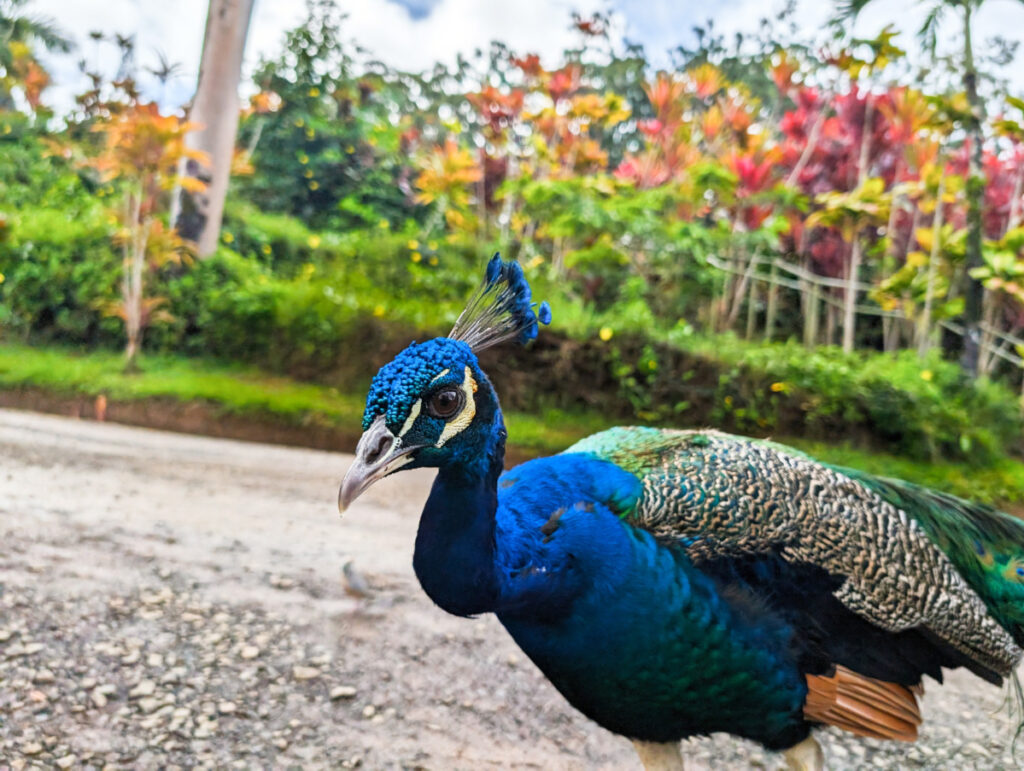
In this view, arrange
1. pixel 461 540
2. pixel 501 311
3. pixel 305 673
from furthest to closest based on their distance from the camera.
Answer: pixel 305 673 < pixel 501 311 < pixel 461 540

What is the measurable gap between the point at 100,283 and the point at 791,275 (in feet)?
18.9

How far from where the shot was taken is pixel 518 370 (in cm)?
462

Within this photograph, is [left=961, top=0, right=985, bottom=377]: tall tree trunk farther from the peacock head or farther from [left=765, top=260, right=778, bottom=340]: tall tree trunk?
the peacock head

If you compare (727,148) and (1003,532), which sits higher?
(727,148)

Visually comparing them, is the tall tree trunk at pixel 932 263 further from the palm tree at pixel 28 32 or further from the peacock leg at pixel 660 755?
the palm tree at pixel 28 32

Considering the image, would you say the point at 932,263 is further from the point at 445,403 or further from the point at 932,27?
the point at 445,403

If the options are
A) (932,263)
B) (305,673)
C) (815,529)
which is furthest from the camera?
(932,263)

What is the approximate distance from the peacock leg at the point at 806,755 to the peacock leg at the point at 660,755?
24cm

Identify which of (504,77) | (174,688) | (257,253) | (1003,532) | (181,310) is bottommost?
(174,688)

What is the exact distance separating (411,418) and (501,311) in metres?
0.30

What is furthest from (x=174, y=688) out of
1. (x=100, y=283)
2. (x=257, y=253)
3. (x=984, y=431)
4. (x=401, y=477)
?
(x=257, y=253)

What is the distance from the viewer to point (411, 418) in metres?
1.01

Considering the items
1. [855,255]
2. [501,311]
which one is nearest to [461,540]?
[501,311]

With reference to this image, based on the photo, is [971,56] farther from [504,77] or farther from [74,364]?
[504,77]
